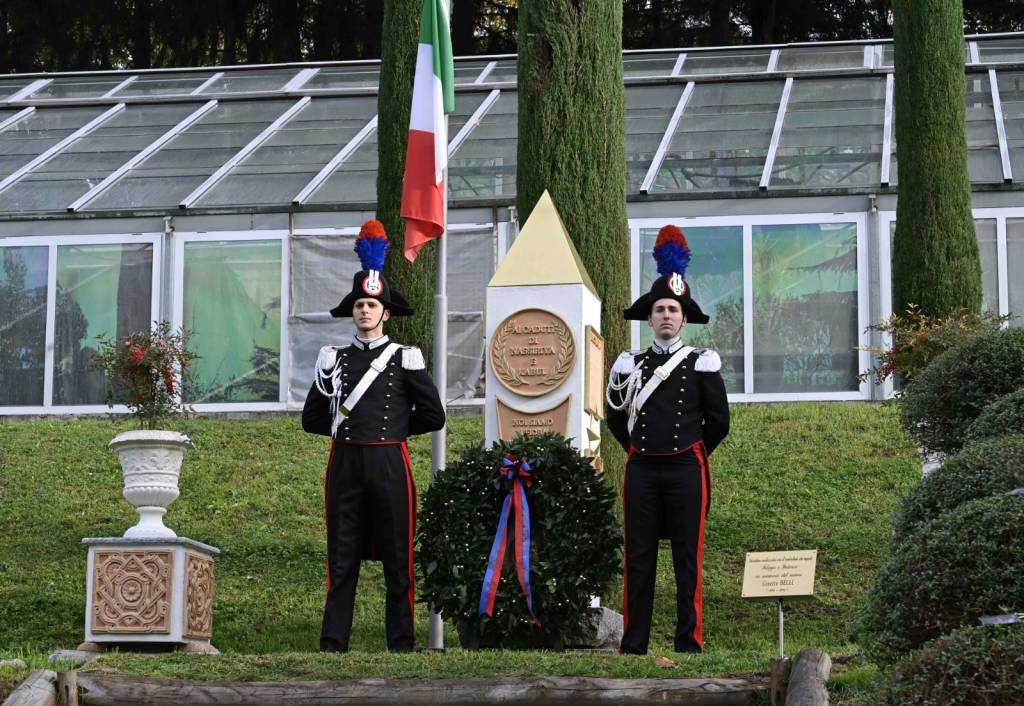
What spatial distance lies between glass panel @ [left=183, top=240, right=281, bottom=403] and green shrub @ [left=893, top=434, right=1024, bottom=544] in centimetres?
982

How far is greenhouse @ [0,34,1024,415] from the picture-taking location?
47.5 feet

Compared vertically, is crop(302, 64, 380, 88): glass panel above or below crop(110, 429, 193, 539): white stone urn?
above

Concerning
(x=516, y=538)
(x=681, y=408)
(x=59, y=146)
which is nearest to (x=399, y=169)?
(x=681, y=408)

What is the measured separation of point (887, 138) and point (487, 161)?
3744mm

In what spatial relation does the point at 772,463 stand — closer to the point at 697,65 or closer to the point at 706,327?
the point at 706,327

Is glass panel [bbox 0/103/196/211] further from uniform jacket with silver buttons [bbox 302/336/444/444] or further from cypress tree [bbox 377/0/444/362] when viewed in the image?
uniform jacket with silver buttons [bbox 302/336/444/444]

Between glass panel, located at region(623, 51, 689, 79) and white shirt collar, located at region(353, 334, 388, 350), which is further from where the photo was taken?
glass panel, located at region(623, 51, 689, 79)

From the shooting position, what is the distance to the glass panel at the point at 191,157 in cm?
1580

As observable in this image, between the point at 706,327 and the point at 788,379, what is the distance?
34.1 inches

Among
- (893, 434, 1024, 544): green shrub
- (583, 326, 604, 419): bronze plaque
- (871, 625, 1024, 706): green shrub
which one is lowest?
(871, 625, 1024, 706): green shrub

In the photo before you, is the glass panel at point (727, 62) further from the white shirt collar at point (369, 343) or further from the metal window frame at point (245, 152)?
the white shirt collar at point (369, 343)

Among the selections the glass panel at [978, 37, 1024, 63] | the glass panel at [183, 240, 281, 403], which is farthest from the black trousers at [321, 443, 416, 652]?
the glass panel at [978, 37, 1024, 63]

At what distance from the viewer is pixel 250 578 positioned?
10.4 meters

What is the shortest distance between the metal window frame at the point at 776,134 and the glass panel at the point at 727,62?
0.72m
